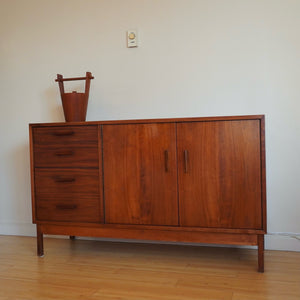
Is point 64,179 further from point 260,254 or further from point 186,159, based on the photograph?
point 260,254

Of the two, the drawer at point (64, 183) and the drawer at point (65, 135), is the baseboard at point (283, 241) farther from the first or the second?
the drawer at point (65, 135)

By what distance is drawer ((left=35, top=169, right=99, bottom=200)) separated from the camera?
2.16m

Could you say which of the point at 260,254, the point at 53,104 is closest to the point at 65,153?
the point at 53,104

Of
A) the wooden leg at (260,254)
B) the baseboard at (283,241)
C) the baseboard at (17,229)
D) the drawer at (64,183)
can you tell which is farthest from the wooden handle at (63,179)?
the baseboard at (283,241)

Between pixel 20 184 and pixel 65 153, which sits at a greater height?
pixel 65 153

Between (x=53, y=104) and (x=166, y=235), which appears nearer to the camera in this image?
(x=166, y=235)

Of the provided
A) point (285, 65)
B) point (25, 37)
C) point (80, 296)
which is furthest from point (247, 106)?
point (25, 37)

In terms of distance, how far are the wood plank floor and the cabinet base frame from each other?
14 cm

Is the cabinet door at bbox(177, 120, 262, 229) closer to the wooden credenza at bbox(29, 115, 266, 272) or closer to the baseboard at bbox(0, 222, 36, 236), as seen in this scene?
the wooden credenza at bbox(29, 115, 266, 272)

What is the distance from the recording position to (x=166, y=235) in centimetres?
206

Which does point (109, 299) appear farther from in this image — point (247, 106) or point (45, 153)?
point (247, 106)

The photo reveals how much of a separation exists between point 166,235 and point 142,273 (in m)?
0.24

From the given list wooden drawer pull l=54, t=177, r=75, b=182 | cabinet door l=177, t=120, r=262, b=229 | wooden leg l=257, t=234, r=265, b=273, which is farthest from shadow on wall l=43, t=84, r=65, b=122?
wooden leg l=257, t=234, r=265, b=273

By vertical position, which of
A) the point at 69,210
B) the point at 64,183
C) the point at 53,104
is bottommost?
the point at 69,210
